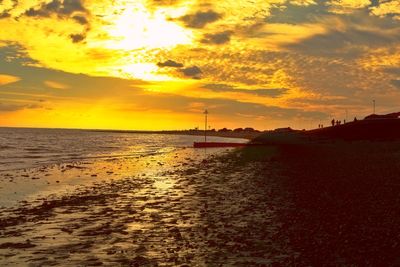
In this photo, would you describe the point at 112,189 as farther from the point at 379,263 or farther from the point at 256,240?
the point at 379,263

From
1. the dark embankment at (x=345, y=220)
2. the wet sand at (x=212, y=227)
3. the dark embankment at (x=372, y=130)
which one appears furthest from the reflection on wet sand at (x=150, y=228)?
the dark embankment at (x=372, y=130)

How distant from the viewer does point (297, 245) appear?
39.6 ft

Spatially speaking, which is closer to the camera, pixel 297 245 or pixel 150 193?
pixel 297 245

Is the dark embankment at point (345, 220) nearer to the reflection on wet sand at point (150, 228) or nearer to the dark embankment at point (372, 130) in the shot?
the reflection on wet sand at point (150, 228)

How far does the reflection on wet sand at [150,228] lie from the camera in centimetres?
1138

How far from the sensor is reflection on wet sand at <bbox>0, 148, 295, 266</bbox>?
37.3 feet

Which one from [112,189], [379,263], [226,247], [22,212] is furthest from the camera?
[112,189]

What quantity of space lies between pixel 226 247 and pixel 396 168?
2666 centimetres

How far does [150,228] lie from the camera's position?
15.2 metres

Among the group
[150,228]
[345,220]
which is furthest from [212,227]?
[345,220]

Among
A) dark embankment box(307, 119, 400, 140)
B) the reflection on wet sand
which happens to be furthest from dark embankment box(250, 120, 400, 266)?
dark embankment box(307, 119, 400, 140)

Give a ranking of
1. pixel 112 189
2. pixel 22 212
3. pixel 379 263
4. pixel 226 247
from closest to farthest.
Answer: pixel 379 263 < pixel 226 247 < pixel 22 212 < pixel 112 189

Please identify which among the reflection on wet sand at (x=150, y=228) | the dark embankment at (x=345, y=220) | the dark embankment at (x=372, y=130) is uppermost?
the dark embankment at (x=372, y=130)

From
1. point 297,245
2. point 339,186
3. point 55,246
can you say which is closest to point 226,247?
point 297,245
